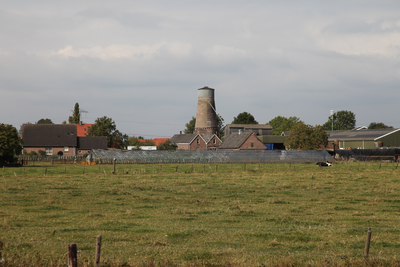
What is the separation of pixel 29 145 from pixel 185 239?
319 feet

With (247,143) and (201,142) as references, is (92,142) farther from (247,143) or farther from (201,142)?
(247,143)

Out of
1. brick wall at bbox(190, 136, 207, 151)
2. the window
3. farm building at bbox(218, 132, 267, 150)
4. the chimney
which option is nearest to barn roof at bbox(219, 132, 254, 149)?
farm building at bbox(218, 132, 267, 150)

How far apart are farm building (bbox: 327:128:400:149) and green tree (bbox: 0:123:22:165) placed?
80.0 metres

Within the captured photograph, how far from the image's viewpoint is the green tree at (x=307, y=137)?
103500mm

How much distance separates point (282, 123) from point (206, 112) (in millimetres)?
Result: 66834

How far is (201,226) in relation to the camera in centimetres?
1672

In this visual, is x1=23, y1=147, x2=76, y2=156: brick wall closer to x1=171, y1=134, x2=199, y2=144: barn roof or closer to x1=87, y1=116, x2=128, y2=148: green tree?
x1=87, y1=116, x2=128, y2=148: green tree

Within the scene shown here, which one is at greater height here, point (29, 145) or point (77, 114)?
point (77, 114)

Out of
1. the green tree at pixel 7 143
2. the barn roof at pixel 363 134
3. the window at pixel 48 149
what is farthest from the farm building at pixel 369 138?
the green tree at pixel 7 143

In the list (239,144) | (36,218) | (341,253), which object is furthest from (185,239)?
(239,144)

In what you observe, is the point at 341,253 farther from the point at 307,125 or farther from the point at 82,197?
the point at 307,125

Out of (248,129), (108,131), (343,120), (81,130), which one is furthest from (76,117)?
(343,120)

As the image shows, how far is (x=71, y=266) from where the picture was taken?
354 inches

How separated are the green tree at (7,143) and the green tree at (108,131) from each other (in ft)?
163
